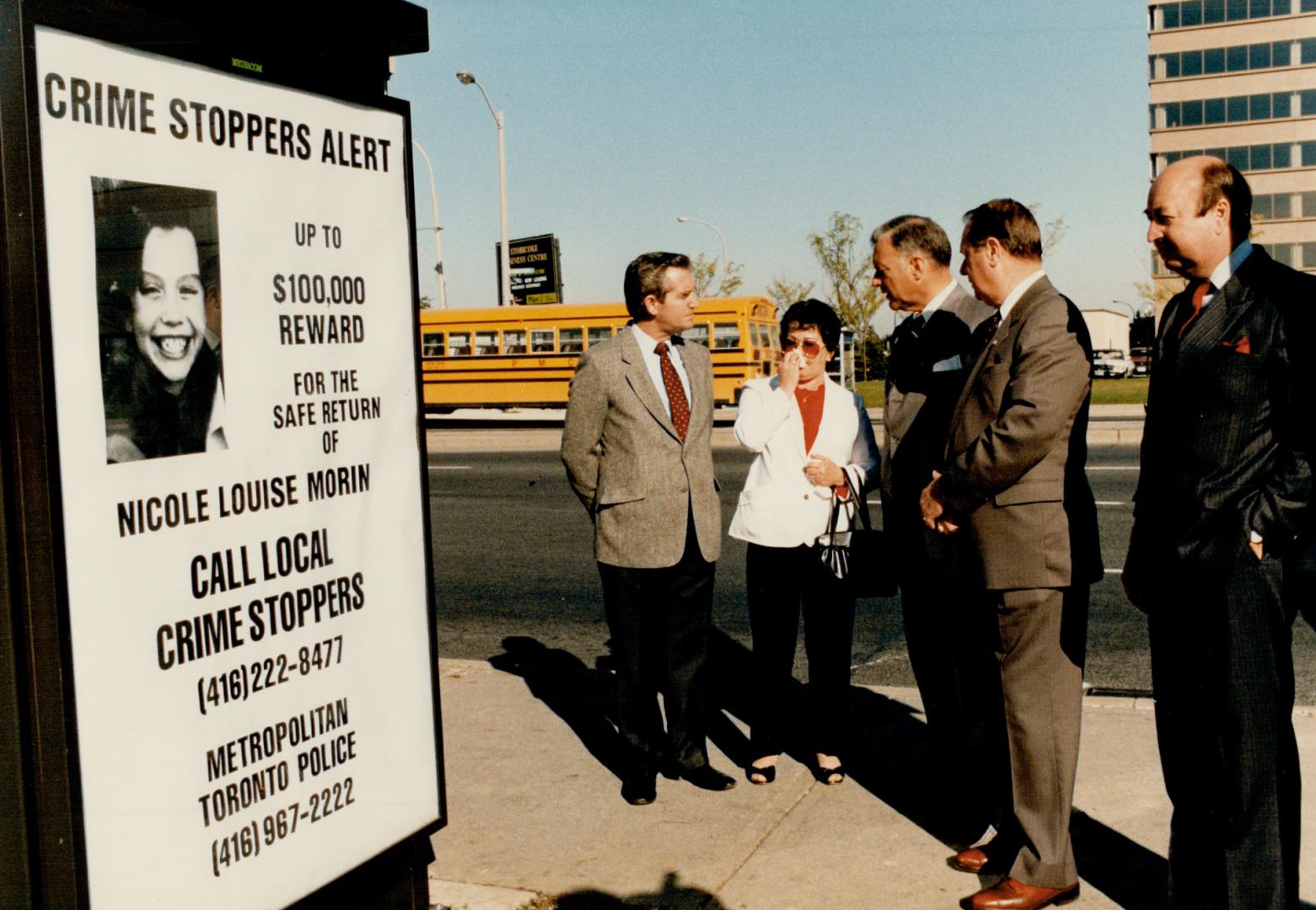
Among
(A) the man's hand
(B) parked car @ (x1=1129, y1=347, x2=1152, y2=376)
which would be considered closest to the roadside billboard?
(A) the man's hand

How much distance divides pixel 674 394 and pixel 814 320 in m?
0.59

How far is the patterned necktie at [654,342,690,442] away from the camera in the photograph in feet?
15.4

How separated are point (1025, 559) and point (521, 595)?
18.4 ft

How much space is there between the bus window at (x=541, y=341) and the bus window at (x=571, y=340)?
0.30 m

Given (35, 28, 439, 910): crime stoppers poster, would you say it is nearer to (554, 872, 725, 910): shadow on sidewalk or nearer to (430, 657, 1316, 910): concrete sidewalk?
(554, 872, 725, 910): shadow on sidewalk

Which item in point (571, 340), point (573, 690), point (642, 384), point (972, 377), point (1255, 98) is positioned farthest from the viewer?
point (1255, 98)

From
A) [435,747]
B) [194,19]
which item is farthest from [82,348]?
[435,747]

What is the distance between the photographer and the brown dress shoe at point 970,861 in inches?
152

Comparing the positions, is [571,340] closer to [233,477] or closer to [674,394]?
[674,394]

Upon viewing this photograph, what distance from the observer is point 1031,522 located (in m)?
3.59

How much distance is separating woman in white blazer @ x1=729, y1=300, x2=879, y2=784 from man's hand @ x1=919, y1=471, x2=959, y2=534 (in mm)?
806

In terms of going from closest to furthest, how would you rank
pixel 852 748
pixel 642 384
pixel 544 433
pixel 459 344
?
pixel 642 384 → pixel 852 748 → pixel 544 433 → pixel 459 344

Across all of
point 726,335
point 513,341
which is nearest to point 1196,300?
point 726,335

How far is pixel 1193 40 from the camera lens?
8188 cm
